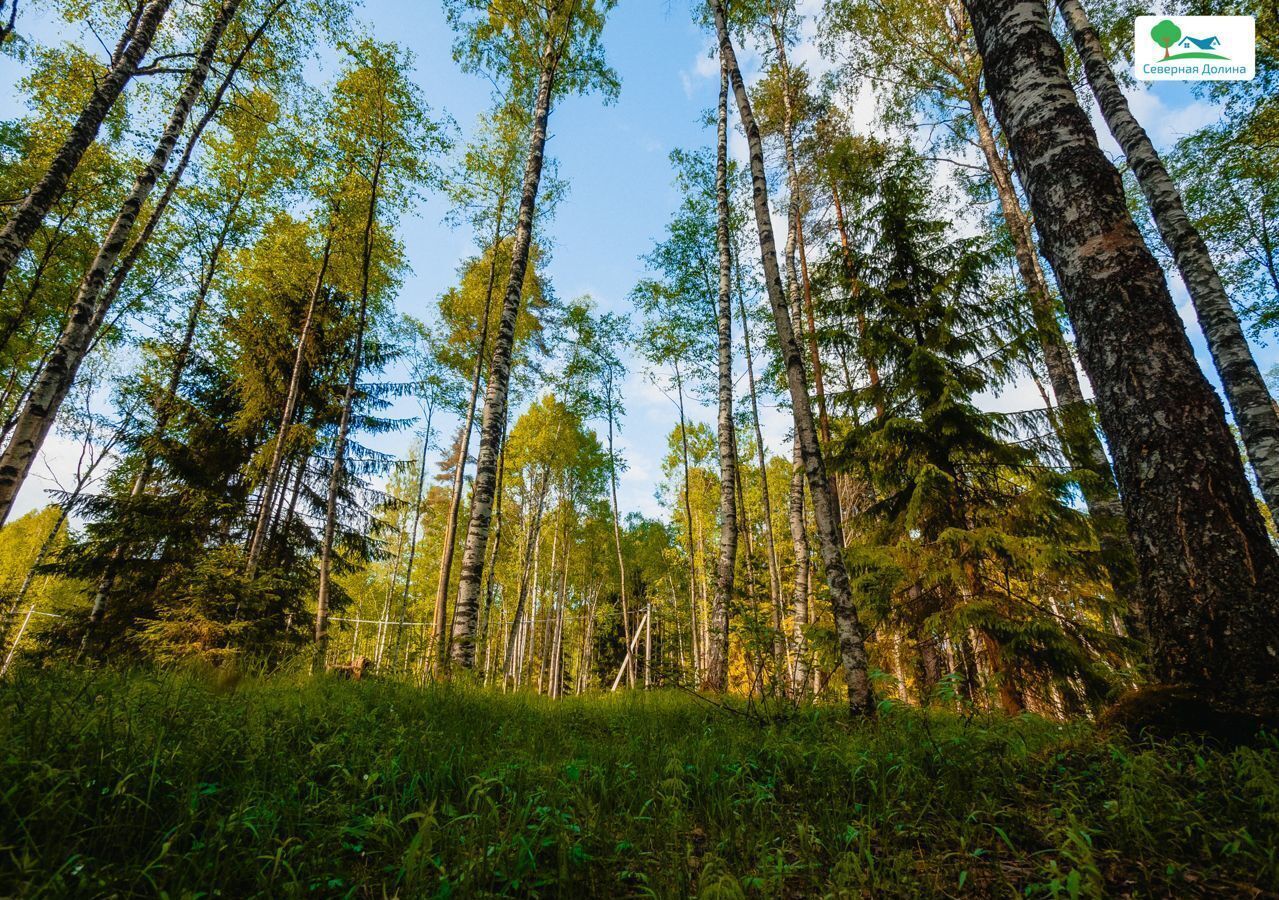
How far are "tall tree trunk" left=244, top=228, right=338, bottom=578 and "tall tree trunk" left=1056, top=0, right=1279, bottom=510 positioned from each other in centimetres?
1323

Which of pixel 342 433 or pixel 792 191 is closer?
pixel 342 433

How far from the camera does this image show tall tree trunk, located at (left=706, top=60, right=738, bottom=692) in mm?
7430

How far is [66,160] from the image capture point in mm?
5004

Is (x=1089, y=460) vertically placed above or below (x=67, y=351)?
below

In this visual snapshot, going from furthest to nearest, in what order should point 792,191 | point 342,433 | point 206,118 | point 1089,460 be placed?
point 792,191 → point 342,433 → point 206,118 → point 1089,460

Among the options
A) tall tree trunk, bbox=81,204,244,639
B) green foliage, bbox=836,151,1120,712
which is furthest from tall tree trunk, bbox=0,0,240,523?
green foliage, bbox=836,151,1120,712

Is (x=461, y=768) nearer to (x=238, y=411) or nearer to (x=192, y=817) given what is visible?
(x=192, y=817)

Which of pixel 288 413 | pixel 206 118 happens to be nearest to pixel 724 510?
pixel 288 413

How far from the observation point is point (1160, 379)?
2529 mm

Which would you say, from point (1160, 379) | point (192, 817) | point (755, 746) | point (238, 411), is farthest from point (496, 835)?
point (238, 411)

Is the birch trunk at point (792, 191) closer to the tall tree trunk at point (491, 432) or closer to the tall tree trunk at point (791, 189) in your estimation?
the tall tree trunk at point (791, 189)

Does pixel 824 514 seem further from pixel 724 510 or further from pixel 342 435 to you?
pixel 342 435

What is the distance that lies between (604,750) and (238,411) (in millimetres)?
11465

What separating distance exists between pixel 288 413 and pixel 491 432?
5614mm
